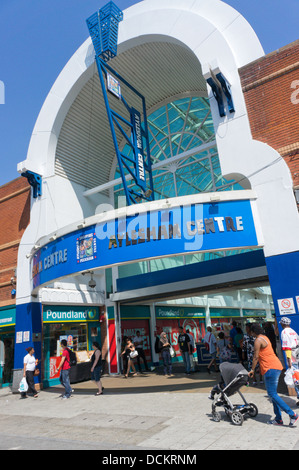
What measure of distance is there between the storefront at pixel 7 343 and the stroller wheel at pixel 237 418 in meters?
11.9

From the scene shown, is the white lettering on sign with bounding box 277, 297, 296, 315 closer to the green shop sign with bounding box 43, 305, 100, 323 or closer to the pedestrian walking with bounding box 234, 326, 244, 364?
the pedestrian walking with bounding box 234, 326, 244, 364

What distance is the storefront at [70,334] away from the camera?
14.0 meters

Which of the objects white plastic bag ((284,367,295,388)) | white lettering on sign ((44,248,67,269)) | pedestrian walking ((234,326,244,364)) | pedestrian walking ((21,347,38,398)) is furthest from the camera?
pedestrian walking ((234,326,244,364))

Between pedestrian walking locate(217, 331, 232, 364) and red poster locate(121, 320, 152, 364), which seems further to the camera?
red poster locate(121, 320, 152, 364)

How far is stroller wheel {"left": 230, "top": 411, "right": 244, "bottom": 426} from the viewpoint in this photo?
6000 millimetres

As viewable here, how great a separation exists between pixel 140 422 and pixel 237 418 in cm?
203

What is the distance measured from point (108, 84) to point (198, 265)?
7.99 meters

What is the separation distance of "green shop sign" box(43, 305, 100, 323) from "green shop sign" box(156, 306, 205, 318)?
173 inches

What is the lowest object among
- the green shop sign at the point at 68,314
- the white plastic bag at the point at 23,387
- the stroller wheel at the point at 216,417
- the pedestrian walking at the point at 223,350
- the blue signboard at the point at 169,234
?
the stroller wheel at the point at 216,417

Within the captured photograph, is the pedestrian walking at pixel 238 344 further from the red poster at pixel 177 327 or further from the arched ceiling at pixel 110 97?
the arched ceiling at pixel 110 97

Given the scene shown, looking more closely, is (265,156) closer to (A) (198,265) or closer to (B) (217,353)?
(A) (198,265)

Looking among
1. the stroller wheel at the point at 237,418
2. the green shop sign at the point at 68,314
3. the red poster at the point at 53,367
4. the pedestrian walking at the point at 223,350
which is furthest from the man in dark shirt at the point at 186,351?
the stroller wheel at the point at 237,418

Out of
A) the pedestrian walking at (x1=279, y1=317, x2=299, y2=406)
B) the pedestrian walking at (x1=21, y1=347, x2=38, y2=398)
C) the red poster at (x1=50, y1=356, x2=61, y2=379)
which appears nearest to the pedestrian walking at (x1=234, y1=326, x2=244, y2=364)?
the pedestrian walking at (x1=279, y1=317, x2=299, y2=406)

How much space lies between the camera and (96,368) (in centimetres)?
1077
